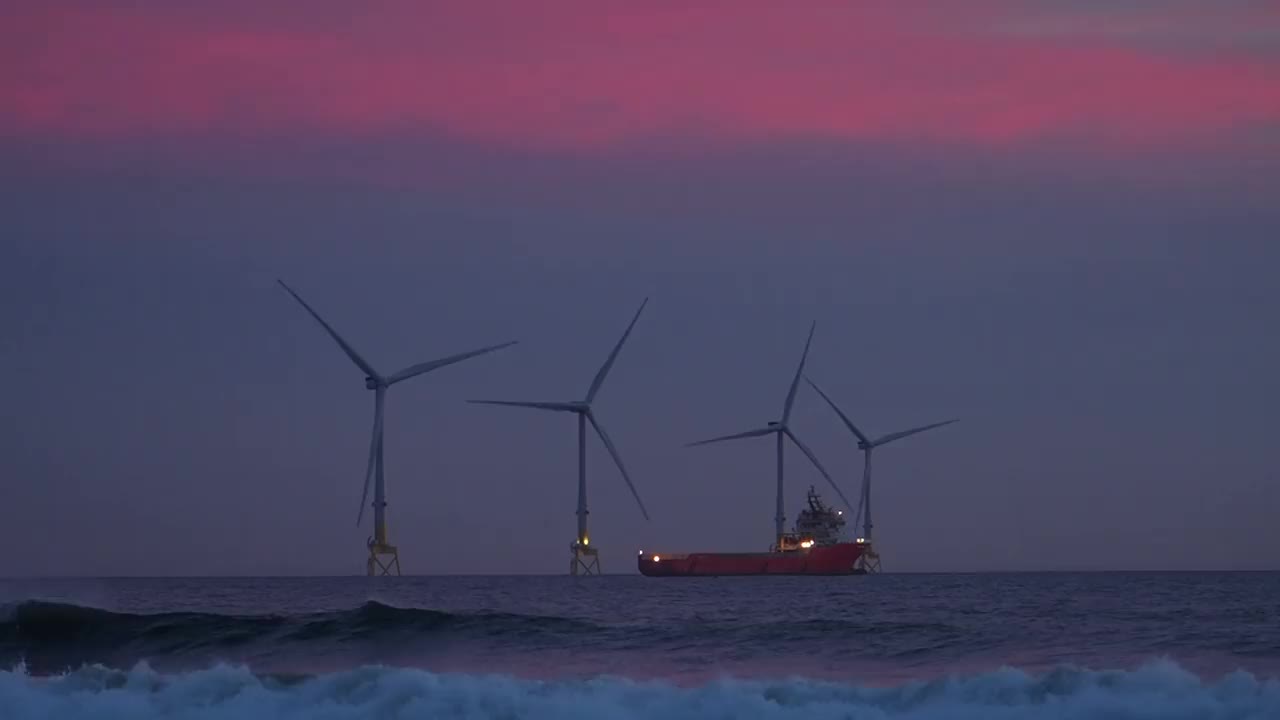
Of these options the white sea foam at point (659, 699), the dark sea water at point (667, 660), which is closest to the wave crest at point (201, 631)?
the dark sea water at point (667, 660)

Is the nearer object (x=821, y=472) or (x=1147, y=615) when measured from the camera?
(x=1147, y=615)

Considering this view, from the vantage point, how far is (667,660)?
44062mm

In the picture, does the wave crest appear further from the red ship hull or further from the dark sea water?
the red ship hull

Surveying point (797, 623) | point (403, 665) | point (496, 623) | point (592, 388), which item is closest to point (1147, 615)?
point (797, 623)

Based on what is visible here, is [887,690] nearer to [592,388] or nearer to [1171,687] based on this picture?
[1171,687]

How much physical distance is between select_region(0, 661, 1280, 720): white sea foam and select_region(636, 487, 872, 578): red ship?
134633mm

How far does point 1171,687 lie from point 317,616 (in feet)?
115

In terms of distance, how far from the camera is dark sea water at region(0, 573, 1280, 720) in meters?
30.6

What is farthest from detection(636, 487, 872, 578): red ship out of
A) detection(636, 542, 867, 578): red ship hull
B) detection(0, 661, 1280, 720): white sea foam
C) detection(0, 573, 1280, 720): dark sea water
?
detection(0, 661, 1280, 720): white sea foam

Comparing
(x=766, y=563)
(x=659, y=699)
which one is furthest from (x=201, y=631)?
(x=766, y=563)

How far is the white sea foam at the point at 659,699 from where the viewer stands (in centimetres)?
2989

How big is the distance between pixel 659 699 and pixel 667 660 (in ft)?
43.9

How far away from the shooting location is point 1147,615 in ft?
197

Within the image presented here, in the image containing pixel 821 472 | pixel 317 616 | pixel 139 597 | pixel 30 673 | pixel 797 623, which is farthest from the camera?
pixel 821 472
